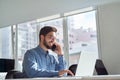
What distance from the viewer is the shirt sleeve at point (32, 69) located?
1.44 m

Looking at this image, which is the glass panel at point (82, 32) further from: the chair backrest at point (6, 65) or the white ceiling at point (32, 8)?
the chair backrest at point (6, 65)

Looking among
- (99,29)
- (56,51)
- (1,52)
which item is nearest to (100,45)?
(99,29)

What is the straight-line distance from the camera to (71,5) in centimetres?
437

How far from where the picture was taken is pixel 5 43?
5.95 meters

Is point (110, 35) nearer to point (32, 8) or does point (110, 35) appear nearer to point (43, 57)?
point (32, 8)

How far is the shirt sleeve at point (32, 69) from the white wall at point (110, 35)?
2.53 metres

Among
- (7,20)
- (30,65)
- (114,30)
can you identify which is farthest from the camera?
(7,20)

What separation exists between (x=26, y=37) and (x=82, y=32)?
1809 mm

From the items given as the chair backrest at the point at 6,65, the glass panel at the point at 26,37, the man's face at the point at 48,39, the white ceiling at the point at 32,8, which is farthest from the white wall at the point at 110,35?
the man's face at the point at 48,39

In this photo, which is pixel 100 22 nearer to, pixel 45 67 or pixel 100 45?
pixel 100 45

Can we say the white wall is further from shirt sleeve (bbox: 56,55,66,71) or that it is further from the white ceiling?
shirt sleeve (bbox: 56,55,66,71)

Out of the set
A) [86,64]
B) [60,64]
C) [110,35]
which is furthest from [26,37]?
[86,64]

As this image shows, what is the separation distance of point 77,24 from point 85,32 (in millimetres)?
286

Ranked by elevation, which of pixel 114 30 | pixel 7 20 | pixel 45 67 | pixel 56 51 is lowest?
pixel 45 67
